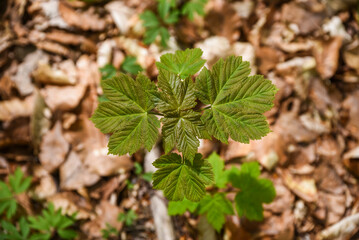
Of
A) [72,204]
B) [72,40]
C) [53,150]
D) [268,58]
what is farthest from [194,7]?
[72,204]

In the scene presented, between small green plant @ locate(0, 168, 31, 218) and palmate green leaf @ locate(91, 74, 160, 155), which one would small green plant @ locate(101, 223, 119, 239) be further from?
palmate green leaf @ locate(91, 74, 160, 155)

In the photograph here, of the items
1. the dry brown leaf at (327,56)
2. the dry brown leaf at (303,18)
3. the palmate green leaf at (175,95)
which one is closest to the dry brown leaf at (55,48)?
the palmate green leaf at (175,95)

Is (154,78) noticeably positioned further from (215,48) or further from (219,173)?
(219,173)

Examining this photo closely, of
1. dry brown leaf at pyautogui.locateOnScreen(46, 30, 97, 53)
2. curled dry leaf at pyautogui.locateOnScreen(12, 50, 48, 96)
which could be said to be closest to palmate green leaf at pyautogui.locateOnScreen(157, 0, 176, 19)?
dry brown leaf at pyautogui.locateOnScreen(46, 30, 97, 53)

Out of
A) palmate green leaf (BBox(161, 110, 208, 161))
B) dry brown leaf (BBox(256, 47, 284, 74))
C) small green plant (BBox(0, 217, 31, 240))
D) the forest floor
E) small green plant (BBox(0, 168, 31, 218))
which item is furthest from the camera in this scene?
dry brown leaf (BBox(256, 47, 284, 74))

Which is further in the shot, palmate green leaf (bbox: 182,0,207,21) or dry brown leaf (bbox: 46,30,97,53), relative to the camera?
dry brown leaf (bbox: 46,30,97,53)
